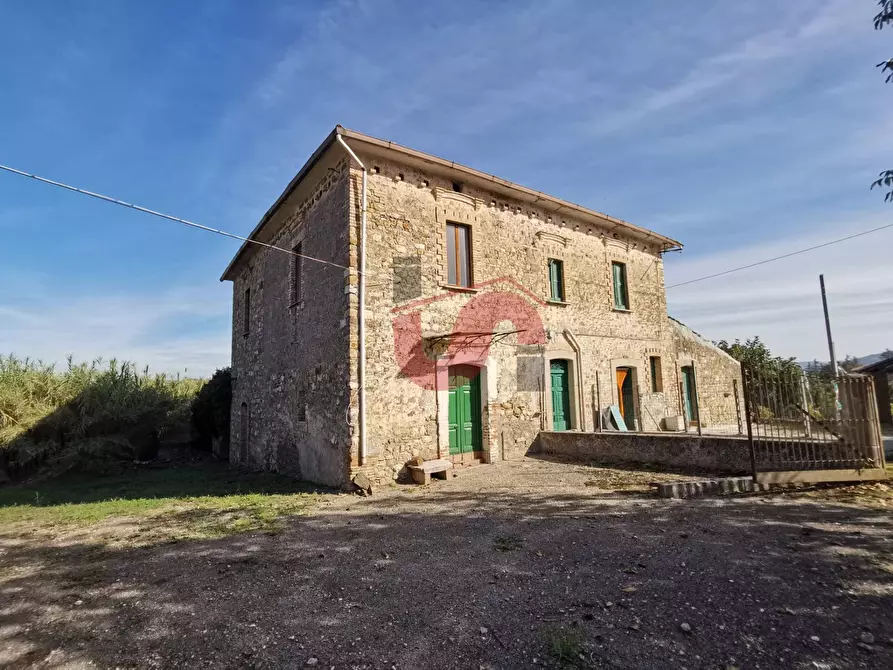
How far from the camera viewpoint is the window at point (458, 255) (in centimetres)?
891

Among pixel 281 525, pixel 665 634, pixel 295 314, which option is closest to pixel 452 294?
pixel 295 314

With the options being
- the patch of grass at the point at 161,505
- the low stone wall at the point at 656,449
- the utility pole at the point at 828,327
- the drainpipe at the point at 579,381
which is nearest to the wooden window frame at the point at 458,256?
the drainpipe at the point at 579,381

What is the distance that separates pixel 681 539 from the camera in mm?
4203

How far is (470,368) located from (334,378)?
2.80 metres

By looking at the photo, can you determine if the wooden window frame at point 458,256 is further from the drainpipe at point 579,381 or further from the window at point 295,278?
the window at point 295,278

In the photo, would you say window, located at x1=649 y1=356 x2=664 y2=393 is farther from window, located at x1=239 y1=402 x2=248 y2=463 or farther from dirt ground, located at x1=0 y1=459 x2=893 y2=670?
window, located at x1=239 y1=402 x2=248 y2=463

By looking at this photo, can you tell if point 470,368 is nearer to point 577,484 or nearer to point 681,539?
point 577,484

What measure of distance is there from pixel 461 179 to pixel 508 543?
7.16m

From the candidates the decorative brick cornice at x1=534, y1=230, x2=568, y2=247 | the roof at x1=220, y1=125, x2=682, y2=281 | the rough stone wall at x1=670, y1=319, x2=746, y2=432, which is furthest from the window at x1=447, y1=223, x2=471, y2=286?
the rough stone wall at x1=670, y1=319, x2=746, y2=432

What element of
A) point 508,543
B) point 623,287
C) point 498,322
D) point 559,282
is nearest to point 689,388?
point 623,287

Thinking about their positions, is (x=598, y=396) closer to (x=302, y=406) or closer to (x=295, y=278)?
(x=302, y=406)

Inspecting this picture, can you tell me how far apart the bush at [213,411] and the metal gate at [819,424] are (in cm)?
1430

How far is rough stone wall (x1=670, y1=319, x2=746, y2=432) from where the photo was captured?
1358 cm

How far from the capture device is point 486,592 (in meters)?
3.27
